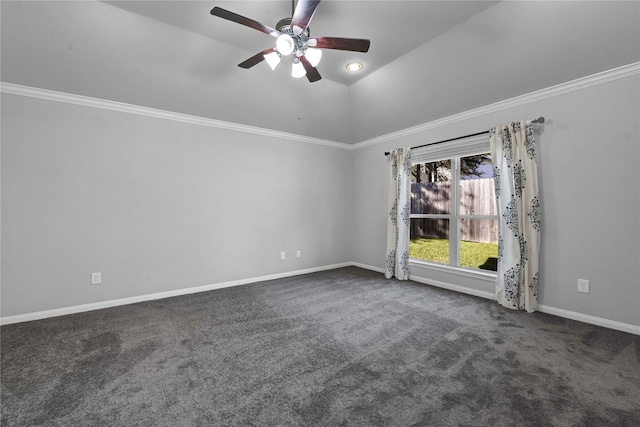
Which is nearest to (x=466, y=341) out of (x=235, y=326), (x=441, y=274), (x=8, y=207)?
(x=441, y=274)

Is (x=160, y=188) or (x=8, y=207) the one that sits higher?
(x=160, y=188)

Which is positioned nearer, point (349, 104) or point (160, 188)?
point (160, 188)

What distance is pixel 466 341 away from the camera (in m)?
2.39

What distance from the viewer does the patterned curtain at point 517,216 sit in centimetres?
302

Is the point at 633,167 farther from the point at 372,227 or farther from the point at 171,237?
the point at 171,237

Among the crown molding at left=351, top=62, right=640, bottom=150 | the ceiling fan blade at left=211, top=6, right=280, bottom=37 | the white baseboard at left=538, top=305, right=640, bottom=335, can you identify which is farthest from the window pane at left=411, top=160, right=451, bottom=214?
the ceiling fan blade at left=211, top=6, right=280, bottom=37

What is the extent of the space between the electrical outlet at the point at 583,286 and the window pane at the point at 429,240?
1.57 meters

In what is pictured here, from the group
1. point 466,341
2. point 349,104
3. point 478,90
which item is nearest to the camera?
point 466,341

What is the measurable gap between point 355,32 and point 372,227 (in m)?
3.20

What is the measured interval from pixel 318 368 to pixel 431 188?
340 centimetres

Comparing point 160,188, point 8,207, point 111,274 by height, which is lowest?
point 111,274

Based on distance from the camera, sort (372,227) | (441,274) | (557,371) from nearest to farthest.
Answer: (557,371) < (441,274) < (372,227)

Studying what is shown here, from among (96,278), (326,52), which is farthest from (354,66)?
(96,278)

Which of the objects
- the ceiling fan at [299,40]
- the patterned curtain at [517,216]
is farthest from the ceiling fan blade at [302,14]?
the patterned curtain at [517,216]
